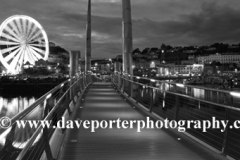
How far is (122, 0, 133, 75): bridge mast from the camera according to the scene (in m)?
13.2

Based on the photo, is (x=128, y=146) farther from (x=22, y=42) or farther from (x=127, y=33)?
(x=22, y=42)

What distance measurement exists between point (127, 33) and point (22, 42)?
2932 centimetres

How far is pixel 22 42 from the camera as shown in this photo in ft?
129

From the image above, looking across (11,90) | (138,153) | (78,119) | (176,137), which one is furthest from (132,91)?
(11,90)

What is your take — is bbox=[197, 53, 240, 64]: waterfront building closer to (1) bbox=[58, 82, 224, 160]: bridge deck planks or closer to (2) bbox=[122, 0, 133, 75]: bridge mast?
(2) bbox=[122, 0, 133, 75]: bridge mast

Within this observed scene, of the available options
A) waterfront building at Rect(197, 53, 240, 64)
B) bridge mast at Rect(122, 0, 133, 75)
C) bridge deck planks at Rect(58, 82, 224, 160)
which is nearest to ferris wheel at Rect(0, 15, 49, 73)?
bridge mast at Rect(122, 0, 133, 75)

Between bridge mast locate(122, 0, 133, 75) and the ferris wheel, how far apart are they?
2526 cm

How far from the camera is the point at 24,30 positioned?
128 ft

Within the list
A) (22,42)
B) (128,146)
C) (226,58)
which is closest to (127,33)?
→ (128,146)

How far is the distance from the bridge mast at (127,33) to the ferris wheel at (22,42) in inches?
994

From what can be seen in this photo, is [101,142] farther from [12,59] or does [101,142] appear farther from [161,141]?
[12,59]

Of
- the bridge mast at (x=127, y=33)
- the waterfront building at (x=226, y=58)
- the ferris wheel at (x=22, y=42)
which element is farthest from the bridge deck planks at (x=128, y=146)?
the waterfront building at (x=226, y=58)

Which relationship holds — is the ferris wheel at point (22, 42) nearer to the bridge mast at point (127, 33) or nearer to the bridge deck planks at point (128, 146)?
the bridge mast at point (127, 33)

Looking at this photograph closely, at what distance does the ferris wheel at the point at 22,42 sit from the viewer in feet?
120
